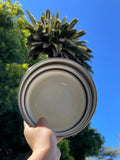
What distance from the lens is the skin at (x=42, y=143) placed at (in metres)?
0.85

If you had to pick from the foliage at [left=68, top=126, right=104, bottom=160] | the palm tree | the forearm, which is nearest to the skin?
the forearm

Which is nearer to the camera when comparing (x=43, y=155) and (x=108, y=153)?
(x=43, y=155)

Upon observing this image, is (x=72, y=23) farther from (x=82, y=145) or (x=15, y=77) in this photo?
(x=82, y=145)

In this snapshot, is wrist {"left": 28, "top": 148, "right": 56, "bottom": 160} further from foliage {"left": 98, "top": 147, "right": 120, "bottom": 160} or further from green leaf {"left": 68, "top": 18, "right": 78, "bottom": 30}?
foliage {"left": 98, "top": 147, "right": 120, "bottom": 160}

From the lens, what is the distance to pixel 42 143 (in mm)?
917

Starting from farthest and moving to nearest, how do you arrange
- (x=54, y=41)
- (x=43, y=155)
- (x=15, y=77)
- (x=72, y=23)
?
(x=72, y=23) → (x=54, y=41) → (x=15, y=77) → (x=43, y=155)

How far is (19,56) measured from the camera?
21.5 feet

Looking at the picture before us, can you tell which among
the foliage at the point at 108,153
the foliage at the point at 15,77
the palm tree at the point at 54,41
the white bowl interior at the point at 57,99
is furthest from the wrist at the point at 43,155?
the foliage at the point at 108,153

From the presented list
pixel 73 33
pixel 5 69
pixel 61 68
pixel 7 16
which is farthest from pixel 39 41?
pixel 61 68

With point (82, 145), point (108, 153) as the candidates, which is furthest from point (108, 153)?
point (82, 145)

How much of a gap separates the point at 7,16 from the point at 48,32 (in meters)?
4.72

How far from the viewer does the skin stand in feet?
2.81

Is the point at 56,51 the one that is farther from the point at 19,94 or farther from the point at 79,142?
the point at 19,94

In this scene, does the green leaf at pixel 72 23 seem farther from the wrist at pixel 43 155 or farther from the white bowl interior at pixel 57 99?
the wrist at pixel 43 155
